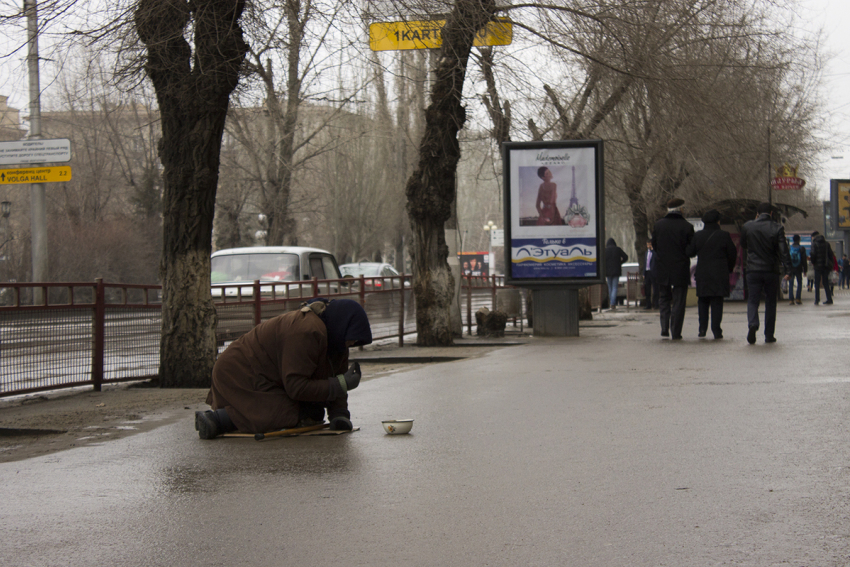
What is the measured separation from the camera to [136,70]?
1042 centimetres

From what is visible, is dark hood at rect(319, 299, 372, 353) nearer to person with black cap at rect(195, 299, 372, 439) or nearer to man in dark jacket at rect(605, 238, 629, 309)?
person with black cap at rect(195, 299, 372, 439)

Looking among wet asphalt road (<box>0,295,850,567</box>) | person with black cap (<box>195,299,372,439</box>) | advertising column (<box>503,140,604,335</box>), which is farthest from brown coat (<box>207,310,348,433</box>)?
advertising column (<box>503,140,604,335</box>)

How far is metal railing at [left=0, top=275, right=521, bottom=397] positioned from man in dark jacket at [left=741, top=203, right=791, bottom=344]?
599 cm

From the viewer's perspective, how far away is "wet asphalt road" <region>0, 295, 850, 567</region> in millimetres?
4027

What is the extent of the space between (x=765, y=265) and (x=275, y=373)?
8.57 meters

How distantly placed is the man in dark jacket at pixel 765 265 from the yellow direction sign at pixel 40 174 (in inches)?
613

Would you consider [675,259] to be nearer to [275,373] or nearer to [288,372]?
[275,373]

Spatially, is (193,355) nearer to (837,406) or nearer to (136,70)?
(136,70)

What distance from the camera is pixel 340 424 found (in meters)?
6.84

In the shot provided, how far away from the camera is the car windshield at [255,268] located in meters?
16.0

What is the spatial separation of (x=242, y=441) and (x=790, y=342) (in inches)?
348

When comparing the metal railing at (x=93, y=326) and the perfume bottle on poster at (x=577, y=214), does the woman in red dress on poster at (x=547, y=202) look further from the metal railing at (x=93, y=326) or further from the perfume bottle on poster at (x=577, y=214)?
the metal railing at (x=93, y=326)

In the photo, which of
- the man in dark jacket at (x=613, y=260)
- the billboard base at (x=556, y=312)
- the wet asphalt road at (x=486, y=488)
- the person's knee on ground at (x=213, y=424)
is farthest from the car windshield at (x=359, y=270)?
the person's knee on ground at (x=213, y=424)

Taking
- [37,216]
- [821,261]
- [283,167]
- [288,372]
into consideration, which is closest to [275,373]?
[288,372]
